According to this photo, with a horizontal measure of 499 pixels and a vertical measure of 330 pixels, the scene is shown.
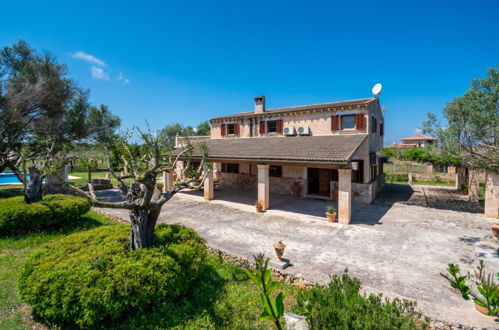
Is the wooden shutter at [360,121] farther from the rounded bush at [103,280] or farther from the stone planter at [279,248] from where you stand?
the rounded bush at [103,280]

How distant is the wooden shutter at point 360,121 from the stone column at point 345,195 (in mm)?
6175

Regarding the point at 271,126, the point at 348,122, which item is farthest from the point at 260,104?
the point at 348,122

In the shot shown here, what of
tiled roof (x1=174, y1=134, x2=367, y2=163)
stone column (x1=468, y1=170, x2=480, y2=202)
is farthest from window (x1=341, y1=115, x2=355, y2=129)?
stone column (x1=468, y1=170, x2=480, y2=202)

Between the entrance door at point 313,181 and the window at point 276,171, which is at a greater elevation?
the window at point 276,171

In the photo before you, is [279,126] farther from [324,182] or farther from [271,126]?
[324,182]

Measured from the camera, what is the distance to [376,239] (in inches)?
379

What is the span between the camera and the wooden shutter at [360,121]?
1612 cm

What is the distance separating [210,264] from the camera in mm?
7309

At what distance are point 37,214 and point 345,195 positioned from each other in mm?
13726

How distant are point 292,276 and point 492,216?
42.8 ft

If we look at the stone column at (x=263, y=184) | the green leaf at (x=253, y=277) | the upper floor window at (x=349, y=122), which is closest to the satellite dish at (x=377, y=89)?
the upper floor window at (x=349, y=122)

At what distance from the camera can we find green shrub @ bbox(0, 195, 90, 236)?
31.8 ft

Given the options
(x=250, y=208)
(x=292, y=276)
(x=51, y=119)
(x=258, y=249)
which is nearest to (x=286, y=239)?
(x=258, y=249)

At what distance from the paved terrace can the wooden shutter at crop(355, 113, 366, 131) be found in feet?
17.0
